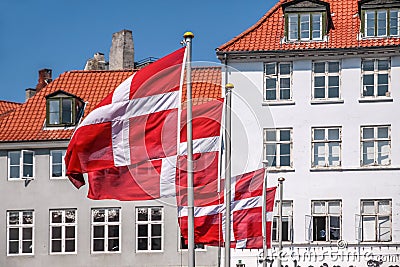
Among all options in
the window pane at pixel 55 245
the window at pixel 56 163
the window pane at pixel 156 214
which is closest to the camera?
the window pane at pixel 156 214

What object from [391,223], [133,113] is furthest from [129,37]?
[133,113]

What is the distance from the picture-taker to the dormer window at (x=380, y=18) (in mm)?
43656

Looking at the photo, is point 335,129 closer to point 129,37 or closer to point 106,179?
point 129,37

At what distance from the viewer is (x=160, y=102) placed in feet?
65.3

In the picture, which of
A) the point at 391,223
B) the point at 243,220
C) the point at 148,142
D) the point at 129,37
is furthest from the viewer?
the point at 129,37

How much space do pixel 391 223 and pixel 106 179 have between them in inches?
984

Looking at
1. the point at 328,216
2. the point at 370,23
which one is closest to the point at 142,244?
the point at 328,216

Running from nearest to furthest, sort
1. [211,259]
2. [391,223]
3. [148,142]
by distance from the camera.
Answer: [148,142], [391,223], [211,259]

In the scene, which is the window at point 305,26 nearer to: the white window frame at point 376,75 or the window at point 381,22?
the window at point 381,22

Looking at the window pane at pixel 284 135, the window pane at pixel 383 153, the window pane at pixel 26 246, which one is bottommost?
the window pane at pixel 26 246

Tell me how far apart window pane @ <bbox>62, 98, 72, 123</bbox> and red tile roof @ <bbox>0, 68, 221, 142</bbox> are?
65 cm

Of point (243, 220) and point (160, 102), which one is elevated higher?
point (160, 102)

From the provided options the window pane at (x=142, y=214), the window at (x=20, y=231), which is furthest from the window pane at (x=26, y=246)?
the window pane at (x=142, y=214)

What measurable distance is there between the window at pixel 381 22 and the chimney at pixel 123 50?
15405 mm
